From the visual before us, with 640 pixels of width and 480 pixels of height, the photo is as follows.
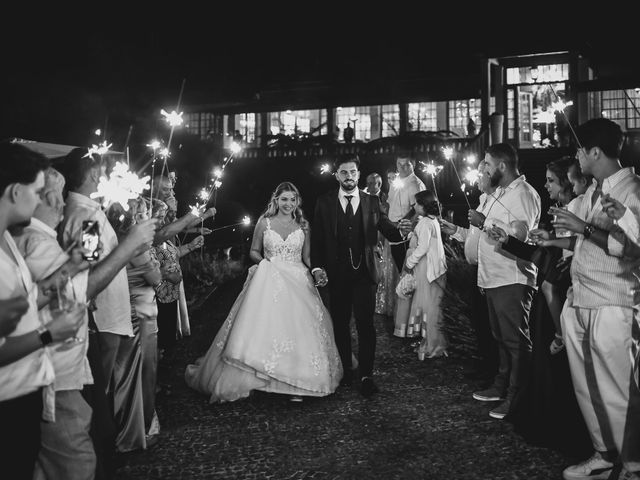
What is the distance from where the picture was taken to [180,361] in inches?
323

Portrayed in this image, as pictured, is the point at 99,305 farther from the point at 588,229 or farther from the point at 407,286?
the point at 407,286

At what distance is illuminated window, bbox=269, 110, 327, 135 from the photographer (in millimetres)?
34062

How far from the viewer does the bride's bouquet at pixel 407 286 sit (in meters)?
8.83

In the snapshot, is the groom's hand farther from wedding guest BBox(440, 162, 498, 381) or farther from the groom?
wedding guest BBox(440, 162, 498, 381)

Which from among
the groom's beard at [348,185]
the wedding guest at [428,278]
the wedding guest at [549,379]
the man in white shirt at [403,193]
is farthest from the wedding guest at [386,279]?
the wedding guest at [549,379]

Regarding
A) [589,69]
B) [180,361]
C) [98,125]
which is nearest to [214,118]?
[98,125]

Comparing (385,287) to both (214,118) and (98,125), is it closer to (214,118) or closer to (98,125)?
(98,125)

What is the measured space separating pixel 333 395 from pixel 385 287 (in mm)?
4621

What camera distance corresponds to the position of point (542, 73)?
23.7 m

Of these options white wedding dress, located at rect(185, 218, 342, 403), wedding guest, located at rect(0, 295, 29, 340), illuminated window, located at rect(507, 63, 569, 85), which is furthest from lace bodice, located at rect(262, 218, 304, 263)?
illuminated window, located at rect(507, 63, 569, 85)

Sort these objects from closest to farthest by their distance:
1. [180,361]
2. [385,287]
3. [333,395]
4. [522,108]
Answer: [333,395], [180,361], [385,287], [522,108]

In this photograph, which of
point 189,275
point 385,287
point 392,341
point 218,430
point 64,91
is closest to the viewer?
point 218,430

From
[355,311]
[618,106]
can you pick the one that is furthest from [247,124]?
[355,311]

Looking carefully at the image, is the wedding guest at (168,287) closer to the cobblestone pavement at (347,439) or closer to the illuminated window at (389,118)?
the cobblestone pavement at (347,439)
